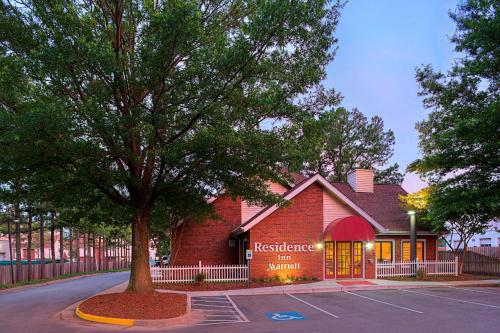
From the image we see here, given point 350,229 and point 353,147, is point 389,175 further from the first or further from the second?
point 350,229

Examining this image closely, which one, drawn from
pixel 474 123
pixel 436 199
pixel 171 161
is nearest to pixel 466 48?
pixel 474 123

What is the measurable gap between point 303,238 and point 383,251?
6342 mm

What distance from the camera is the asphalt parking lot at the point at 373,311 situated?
11805 mm

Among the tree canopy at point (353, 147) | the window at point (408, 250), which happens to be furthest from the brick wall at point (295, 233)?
the tree canopy at point (353, 147)

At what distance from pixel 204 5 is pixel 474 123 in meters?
14.2

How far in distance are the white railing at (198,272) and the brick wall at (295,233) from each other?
76cm

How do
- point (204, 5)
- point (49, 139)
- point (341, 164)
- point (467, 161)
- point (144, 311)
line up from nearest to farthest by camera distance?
1. point (49, 139)
2. point (144, 311)
3. point (204, 5)
4. point (467, 161)
5. point (341, 164)

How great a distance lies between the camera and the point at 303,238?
80.7 ft

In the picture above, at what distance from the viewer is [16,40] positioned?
13.1 metres

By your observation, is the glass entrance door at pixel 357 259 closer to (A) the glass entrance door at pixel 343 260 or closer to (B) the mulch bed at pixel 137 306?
(A) the glass entrance door at pixel 343 260

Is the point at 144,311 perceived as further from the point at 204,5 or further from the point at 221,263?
the point at 221,263

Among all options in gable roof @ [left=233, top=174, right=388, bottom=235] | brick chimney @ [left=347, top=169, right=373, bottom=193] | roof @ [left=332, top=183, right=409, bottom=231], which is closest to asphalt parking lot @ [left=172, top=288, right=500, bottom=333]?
gable roof @ [left=233, top=174, right=388, bottom=235]

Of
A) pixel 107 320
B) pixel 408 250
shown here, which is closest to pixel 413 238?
pixel 408 250

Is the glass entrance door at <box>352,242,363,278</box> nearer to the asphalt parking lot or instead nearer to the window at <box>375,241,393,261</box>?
the window at <box>375,241,393,261</box>
